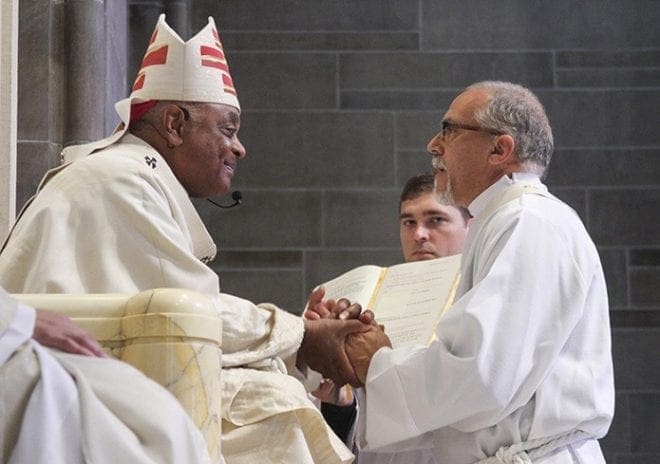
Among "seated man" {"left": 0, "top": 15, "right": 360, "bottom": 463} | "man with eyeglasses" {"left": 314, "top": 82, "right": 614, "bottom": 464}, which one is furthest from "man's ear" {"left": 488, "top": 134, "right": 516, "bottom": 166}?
"seated man" {"left": 0, "top": 15, "right": 360, "bottom": 463}

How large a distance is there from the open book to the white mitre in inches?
36.6

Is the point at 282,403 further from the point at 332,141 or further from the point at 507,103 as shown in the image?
the point at 332,141

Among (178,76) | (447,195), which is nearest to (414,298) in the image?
(447,195)

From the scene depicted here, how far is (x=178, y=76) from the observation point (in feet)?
16.1

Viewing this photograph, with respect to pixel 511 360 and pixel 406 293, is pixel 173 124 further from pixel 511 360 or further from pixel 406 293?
pixel 511 360

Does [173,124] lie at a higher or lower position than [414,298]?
higher

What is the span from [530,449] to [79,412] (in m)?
2.20

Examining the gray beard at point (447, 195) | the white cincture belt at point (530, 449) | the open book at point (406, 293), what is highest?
the gray beard at point (447, 195)

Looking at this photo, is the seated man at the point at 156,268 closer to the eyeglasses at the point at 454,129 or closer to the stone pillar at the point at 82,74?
the eyeglasses at the point at 454,129

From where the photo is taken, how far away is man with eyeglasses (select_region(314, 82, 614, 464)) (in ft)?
14.0

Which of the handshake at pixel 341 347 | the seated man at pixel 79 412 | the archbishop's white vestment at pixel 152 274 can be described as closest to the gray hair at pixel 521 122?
the handshake at pixel 341 347

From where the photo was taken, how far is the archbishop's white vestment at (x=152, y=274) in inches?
156

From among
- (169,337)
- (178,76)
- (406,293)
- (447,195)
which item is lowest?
(406,293)

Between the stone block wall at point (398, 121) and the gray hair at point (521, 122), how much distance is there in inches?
124
